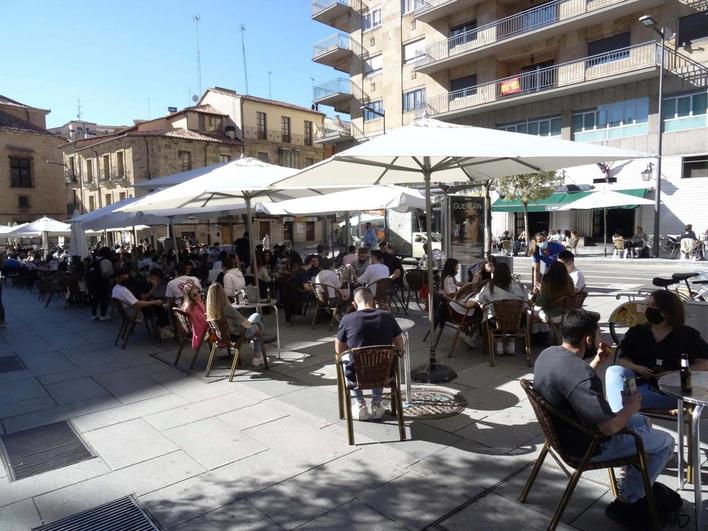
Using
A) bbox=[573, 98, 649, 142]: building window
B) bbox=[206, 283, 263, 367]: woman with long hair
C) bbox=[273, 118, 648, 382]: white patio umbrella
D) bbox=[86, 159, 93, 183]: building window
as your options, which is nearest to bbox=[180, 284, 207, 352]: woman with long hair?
bbox=[206, 283, 263, 367]: woman with long hair

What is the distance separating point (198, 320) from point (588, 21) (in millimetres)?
24388

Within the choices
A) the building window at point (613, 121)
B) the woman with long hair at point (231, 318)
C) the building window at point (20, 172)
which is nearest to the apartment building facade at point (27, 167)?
the building window at point (20, 172)

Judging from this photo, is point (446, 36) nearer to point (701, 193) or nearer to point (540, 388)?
point (701, 193)

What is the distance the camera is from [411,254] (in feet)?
56.2

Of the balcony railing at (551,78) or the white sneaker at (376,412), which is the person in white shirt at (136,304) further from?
the balcony railing at (551,78)

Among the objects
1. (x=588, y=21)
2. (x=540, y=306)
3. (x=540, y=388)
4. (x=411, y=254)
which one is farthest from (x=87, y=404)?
(x=588, y=21)

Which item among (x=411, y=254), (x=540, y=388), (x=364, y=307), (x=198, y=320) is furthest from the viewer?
(x=411, y=254)

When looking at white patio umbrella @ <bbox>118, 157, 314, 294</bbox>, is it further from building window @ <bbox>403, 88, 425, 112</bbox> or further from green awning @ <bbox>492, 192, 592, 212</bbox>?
building window @ <bbox>403, 88, 425, 112</bbox>

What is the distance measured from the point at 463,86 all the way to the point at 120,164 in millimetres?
27631

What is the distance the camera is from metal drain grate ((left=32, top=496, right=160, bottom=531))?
2881 mm

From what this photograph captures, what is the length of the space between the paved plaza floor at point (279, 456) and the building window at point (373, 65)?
99.9 feet

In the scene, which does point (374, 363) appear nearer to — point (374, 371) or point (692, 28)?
point (374, 371)

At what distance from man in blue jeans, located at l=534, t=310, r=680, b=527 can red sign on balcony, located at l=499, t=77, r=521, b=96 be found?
25.3 m

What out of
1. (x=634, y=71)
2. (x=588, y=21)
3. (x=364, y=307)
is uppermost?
(x=588, y=21)
